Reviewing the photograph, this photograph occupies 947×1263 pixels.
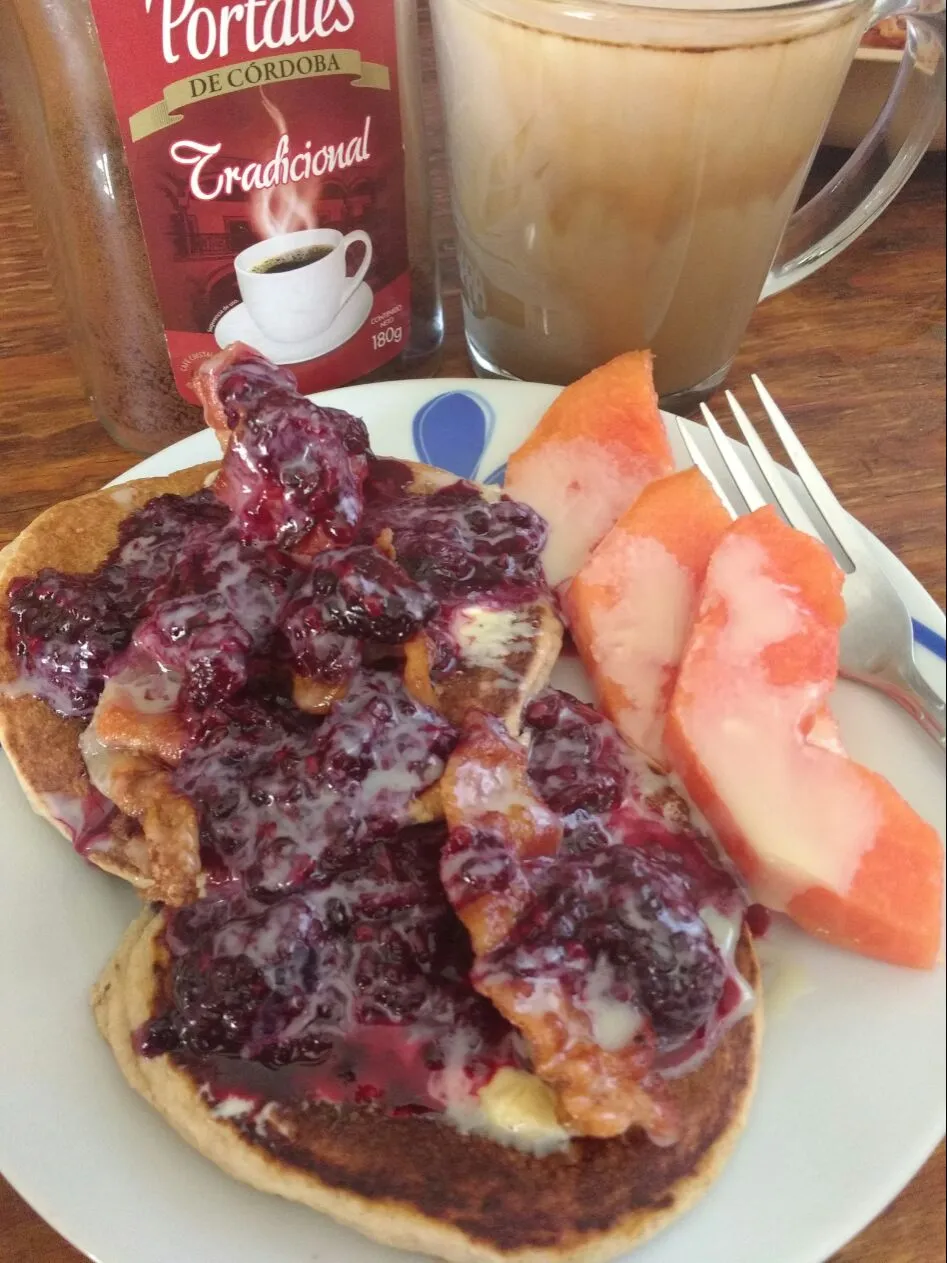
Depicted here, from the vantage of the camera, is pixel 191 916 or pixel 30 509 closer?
pixel 191 916

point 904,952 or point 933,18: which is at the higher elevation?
point 933,18

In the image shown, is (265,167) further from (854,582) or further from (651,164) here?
(854,582)

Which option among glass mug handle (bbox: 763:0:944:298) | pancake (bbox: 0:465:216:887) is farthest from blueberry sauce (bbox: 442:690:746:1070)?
glass mug handle (bbox: 763:0:944:298)

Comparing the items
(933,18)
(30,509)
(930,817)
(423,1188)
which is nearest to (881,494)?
(930,817)

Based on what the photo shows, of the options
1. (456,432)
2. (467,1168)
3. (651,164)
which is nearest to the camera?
(467,1168)

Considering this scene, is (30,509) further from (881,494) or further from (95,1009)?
(881,494)

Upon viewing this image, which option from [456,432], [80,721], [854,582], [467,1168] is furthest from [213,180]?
[467,1168]
